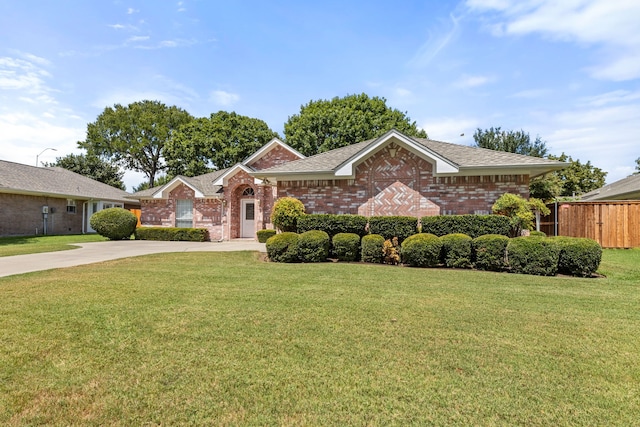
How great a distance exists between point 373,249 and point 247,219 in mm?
12644

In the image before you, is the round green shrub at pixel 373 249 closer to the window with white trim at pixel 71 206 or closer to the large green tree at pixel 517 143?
the window with white trim at pixel 71 206

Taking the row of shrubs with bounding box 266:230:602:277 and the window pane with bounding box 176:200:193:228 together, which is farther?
the window pane with bounding box 176:200:193:228

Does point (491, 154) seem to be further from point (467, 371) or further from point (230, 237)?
point (230, 237)

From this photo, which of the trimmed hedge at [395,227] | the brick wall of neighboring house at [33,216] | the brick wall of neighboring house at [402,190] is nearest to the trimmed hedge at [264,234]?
the brick wall of neighboring house at [402,190]

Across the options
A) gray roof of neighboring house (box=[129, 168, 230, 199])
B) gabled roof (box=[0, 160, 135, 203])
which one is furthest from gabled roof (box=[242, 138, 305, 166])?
gabled roof (box=[0, 160, 135, 203])

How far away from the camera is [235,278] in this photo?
793cm

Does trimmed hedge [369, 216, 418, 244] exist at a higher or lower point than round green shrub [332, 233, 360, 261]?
higher

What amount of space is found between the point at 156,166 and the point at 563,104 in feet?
146

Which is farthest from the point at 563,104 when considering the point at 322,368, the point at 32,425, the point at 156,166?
the point at 156,166

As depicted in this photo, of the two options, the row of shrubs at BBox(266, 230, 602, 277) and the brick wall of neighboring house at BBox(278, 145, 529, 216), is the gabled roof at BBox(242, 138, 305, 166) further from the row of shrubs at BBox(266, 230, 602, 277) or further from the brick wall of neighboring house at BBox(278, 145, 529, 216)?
the row of shrubs at BBox(266, 230, 602, 277)

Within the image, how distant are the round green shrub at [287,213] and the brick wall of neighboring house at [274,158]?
28.9 feet

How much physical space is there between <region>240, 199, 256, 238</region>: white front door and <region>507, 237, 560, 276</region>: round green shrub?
51.2 ft

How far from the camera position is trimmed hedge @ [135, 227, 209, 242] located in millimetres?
20453

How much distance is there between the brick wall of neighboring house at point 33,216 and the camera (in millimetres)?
21625
